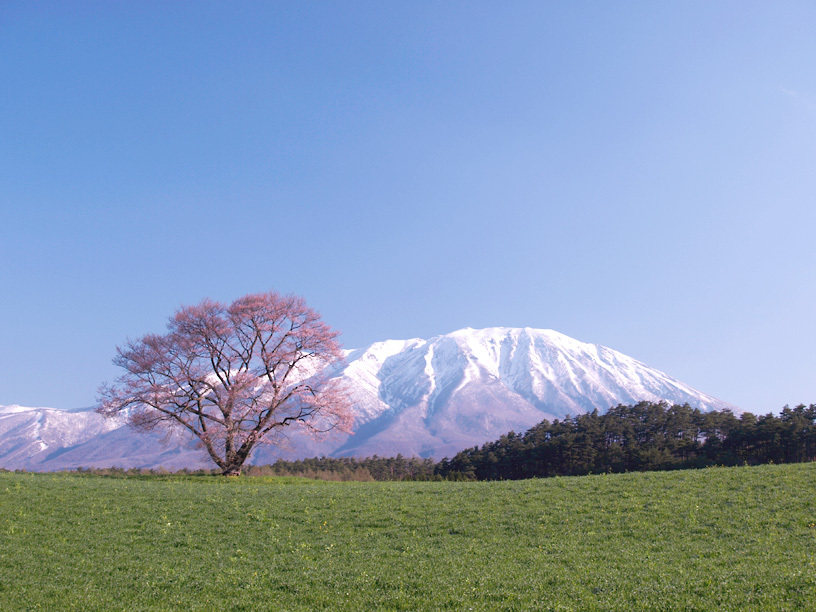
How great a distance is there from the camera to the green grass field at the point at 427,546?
1218 centimetres

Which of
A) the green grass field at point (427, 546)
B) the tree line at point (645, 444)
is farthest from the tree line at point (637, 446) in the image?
the green grass field at point (427, 546)

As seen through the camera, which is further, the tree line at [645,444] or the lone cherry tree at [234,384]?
the tree line at [645,444]

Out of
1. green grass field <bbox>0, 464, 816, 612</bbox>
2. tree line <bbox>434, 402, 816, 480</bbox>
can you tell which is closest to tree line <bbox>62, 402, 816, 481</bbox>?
tree line <bbox>434, 402, 816, 480</bbox>

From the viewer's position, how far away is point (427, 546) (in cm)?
1694

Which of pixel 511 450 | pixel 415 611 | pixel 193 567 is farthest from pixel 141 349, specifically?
pixel 511 450

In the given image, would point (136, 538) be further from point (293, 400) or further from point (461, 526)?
point (293, 400)

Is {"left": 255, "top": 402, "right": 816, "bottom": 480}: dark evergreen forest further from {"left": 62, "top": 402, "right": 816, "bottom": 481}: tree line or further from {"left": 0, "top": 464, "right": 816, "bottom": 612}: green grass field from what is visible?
{"left": 0, "top": 464, "right": 816, "bottom": 612}: green grass field

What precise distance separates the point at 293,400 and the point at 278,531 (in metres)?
23.0

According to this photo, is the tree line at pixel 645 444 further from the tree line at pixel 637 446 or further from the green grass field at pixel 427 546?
the green grass field at pixel 427 546

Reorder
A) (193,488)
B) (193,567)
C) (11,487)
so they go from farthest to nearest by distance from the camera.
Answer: (193,488), (11,487), (193,567)

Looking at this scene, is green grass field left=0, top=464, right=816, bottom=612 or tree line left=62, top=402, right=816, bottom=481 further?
tree line left=62, top=402, right=816, bottom=481

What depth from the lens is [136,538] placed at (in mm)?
17906

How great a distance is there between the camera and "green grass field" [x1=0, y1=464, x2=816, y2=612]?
12.2m

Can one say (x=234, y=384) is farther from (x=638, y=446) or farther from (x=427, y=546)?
(x=638, y=446)
